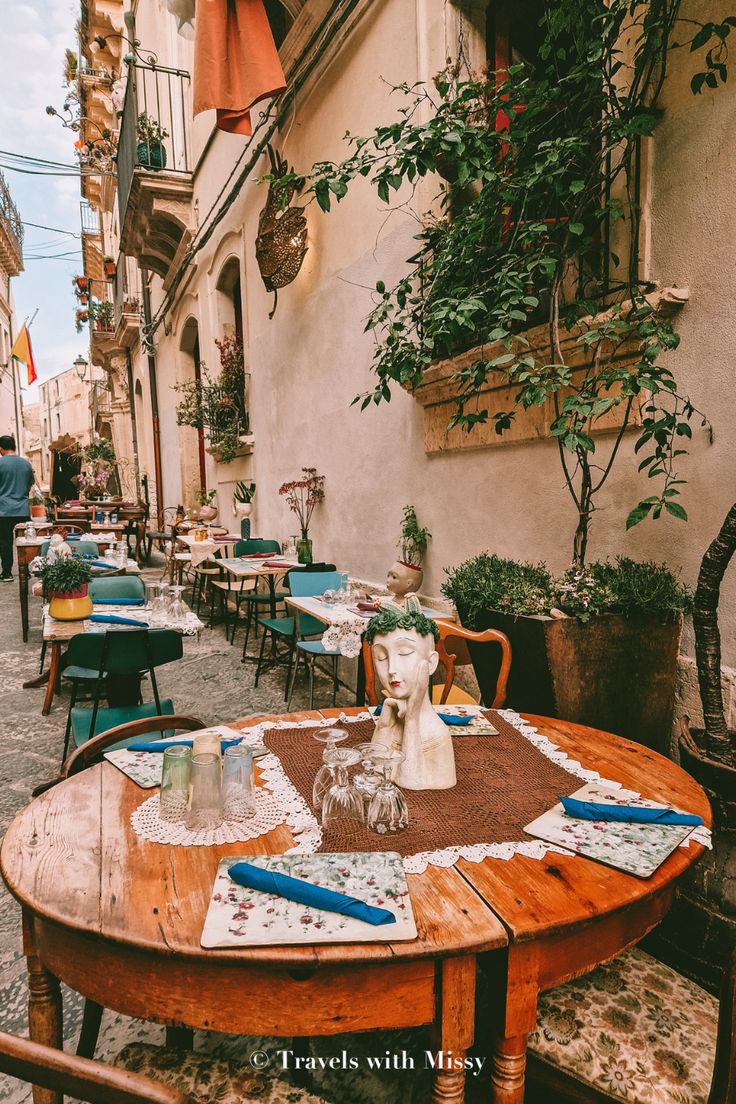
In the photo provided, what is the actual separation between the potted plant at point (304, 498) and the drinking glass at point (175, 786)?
14.2 feet

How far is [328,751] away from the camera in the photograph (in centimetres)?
133

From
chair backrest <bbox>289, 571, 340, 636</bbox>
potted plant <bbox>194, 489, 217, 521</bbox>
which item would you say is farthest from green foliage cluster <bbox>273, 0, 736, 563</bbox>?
potted plant <bbox>194, 489, 217, 521</bbox>

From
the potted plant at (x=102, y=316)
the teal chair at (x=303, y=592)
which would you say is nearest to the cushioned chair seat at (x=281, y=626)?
the teal chair at (x=303, y=592)

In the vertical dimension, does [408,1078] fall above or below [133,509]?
below

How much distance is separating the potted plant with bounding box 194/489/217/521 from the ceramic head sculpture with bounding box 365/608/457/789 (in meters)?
8.40

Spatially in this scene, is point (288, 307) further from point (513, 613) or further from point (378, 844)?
point (378, 844)

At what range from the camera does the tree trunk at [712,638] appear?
1892 millimetres

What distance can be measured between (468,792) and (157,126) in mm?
10715

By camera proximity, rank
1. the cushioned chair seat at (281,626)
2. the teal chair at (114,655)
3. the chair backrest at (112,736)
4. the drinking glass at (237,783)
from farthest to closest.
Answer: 1. the cushioned chair seat at (281,626)
2. the teal chair at (114,655)
3. the chair backrest at (112,736)
4. the drinking glass at (237,783)

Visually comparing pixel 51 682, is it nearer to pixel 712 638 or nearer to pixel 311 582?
pixel 311 582

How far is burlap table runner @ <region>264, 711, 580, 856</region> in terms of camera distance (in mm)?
1271

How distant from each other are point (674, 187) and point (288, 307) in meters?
4.44

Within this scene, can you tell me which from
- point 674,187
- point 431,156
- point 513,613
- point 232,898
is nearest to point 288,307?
point 431,156

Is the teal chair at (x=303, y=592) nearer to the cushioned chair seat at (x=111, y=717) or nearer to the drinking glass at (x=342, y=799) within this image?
the cushioned chair seat at (x=111, y=717)
